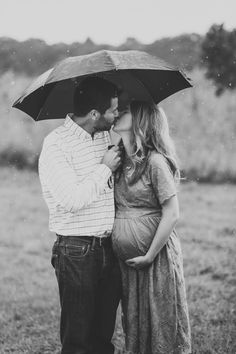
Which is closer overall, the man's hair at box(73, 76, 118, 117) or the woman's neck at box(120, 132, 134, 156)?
the man's hair at box(73, 76, 118, 117)

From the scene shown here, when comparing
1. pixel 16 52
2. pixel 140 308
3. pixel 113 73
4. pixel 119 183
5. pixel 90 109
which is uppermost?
pixel 16 52

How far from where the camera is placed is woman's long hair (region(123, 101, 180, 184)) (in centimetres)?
294

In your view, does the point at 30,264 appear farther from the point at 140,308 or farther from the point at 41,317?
the point at 140,308

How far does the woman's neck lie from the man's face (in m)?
0.12

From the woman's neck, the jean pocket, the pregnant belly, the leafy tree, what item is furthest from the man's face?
the leafy tree

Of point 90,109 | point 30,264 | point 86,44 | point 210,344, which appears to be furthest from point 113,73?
point 86,44

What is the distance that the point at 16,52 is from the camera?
386 inches

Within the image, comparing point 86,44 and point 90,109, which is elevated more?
point 86,44

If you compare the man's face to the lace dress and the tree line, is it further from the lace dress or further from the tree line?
the tree line

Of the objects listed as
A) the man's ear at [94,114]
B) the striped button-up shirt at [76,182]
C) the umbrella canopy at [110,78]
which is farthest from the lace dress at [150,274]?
the umbrella canopy at [110,78]

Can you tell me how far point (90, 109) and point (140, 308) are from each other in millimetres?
1163

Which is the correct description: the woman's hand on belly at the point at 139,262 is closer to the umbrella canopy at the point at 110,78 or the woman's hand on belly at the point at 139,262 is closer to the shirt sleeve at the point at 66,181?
the shirt sleeve at the point at 66,181

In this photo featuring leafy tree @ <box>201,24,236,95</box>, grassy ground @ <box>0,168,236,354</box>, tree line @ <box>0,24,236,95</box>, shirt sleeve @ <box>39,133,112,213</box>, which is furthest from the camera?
tree line @ <box>0,24,236,95</box>

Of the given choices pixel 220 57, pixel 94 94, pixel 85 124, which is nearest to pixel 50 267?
pixel 85 124
